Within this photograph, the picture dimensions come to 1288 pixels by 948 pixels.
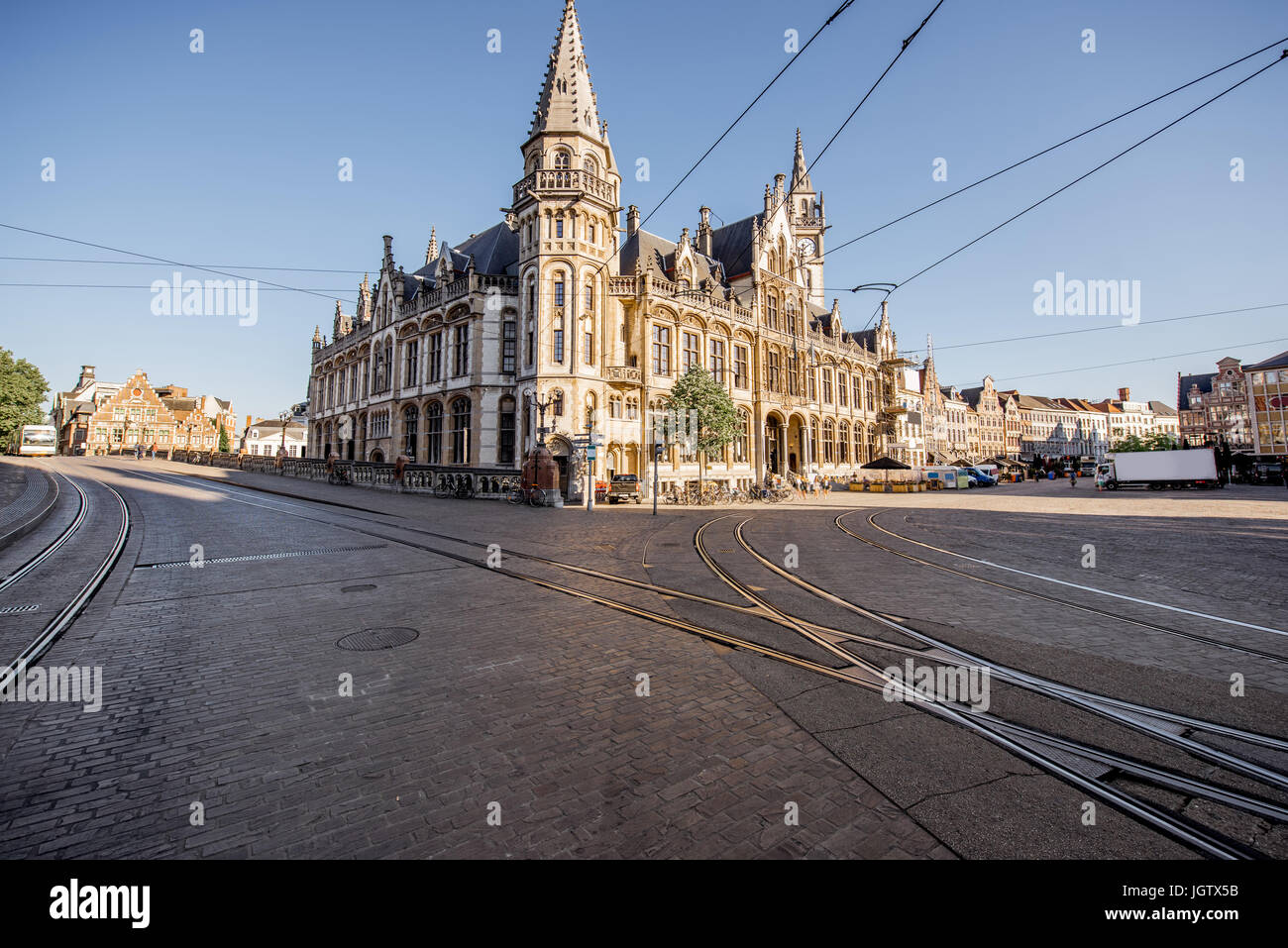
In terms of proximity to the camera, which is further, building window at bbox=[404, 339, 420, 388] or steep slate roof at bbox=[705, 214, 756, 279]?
steep slate roof at bbox=[705, 214, 756, 279]

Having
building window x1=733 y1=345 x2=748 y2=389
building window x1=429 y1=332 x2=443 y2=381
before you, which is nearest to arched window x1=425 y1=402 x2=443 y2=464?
building window x1=429 y1=332 x2=443 y2=381

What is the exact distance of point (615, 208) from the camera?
2898 cm

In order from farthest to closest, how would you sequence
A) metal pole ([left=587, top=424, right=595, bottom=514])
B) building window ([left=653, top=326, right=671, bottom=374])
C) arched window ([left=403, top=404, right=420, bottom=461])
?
arched window ([left=403, top=404, right=420, bottom=461]), building window ([left=653, top=326, right=671, bottom=374]), metal pole ([left=587, top=424, right=595, bottom=514])

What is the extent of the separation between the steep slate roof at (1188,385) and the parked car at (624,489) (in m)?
111

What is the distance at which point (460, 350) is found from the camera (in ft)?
104

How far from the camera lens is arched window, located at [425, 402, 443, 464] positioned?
33.2 meters

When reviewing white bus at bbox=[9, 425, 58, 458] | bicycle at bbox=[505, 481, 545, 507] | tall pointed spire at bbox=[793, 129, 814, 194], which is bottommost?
bicycle at bbox=[505, 481, 545, 507]

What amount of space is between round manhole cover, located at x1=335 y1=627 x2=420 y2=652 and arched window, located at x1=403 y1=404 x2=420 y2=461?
106 feet

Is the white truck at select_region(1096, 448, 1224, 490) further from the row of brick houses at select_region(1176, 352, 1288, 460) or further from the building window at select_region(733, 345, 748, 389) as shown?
the building window at select_region(733, 345, 748, 389)

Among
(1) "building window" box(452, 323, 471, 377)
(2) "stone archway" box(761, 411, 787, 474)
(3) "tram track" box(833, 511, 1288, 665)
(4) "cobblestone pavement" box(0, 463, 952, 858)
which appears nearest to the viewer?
(4) "cobblestone pavement" box(0, 463, 952, 858)

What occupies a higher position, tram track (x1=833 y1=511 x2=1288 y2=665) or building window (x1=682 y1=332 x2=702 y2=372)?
building window (x1=682 y1=332 x2=702 y2=372)
